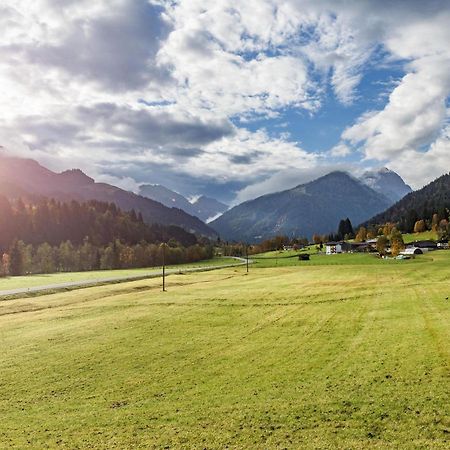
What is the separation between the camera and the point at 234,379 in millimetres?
26000

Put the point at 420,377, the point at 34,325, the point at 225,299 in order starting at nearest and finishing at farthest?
the point at 420,377 → the point at 34,325 → the point at 225,299

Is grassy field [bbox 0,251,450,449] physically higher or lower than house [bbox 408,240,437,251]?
lower

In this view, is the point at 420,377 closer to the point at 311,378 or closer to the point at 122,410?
the point at 311,378

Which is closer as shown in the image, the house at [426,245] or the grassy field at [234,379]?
the grassy field at [234,379]

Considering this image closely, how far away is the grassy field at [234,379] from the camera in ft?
60.9

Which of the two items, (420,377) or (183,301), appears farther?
(183,301)

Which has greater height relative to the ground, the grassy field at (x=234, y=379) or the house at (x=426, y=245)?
the house at (x=426, y=245)

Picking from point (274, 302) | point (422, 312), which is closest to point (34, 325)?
point (274, 302)

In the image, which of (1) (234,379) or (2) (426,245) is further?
(2) (426,245)

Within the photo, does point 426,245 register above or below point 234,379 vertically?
above

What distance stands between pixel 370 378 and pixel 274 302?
3298 cm

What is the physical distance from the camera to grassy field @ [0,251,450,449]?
18.6m

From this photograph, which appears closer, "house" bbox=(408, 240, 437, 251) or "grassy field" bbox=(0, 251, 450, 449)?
"grassy field" bbox=(0, 251, 450, 449)

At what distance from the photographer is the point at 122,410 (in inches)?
874
